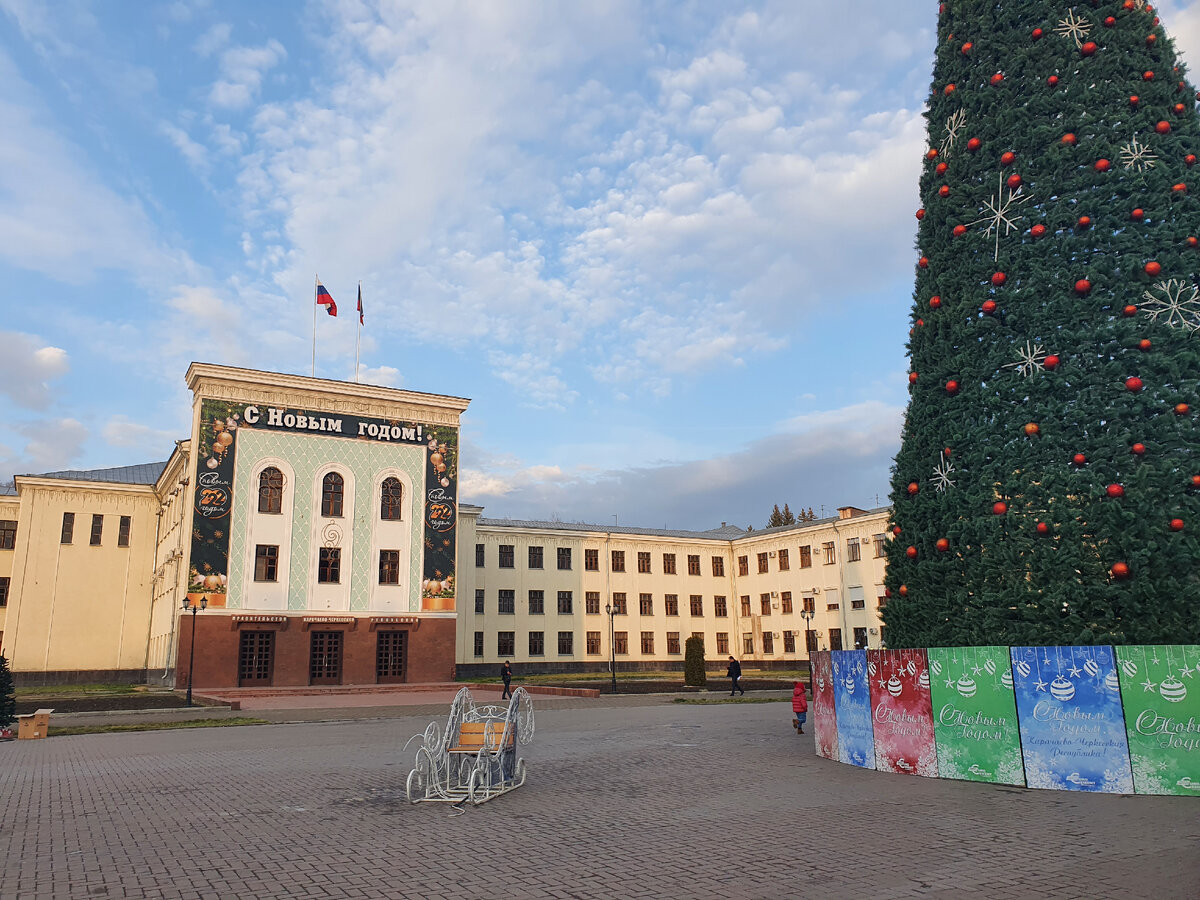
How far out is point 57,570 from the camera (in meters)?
46.4

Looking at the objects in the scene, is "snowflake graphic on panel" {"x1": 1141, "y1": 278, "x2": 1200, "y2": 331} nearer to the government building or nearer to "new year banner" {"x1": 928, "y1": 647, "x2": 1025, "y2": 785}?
"new year banner" {"x1": 928, "y1": 647, "x2": 1025, "y2": 785}

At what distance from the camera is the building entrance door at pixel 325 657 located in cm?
3947

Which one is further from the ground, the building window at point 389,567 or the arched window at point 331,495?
the arched window at point 331,495

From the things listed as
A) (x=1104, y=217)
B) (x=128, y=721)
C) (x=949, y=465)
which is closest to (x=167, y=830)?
(x=949, y=465)

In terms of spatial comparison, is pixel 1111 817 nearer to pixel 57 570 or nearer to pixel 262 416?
pixel 262 416

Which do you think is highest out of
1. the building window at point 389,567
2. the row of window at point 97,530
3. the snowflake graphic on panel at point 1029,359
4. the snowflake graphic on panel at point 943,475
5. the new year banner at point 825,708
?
the row of window at point 97,530

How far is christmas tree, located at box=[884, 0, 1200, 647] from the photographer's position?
10828 mm

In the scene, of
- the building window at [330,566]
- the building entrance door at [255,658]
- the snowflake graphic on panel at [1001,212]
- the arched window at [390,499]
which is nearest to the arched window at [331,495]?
the building window at [330,566]

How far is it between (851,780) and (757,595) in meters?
47.1

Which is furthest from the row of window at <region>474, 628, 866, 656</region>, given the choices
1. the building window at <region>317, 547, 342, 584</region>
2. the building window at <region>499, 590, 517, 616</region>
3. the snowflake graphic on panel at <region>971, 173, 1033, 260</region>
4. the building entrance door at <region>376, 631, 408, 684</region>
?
the snowflake graphic on panel at <region>971, 173, 1033, 260</region>

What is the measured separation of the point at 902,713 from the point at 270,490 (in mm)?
34123

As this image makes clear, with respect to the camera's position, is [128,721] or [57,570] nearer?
[128,721]

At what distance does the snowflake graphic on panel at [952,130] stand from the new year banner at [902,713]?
8115mm

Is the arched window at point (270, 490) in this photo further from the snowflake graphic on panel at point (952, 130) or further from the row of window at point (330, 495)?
the snowflake graphic on panel at point (952, 130)
